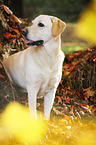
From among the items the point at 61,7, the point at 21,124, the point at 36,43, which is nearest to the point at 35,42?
the point at 36,43

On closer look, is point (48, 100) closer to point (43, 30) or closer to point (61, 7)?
point (43, 30)

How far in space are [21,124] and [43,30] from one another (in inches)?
58.1

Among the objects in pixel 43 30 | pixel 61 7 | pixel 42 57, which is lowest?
pixel 42 57

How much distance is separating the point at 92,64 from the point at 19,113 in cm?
199

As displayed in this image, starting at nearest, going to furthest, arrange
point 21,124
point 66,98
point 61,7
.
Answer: point 21,124 < point 66,98 < point 61,7

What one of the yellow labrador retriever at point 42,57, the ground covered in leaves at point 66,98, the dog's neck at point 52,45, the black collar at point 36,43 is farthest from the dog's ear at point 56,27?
the ground covered in leaves at point 66,98

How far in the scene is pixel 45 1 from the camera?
1581 centimetres

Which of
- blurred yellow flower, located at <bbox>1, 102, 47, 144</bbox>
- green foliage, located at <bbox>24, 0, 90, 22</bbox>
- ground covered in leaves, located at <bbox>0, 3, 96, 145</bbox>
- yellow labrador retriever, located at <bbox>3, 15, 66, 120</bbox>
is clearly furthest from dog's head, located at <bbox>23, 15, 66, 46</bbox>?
green foliage, located at <bbox>24, 0, 90, 22</bbox>

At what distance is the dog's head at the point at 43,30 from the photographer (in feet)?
9.89

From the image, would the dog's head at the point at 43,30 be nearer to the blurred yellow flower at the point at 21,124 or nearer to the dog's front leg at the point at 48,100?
the dog's front leg at the point at 48,100

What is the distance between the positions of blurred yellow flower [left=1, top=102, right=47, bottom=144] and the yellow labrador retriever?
18cm

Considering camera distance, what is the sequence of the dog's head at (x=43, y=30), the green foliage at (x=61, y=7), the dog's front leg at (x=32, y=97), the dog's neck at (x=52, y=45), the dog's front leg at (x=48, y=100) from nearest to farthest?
1. the dog's head at (x=43, y=30)
2. the dog's neck at (x=52, y=45)
3. the dog's front leg at (x=32, y=97)
4. the dog's front leg at (x=48, y=100)
5. the green foliage at (x=61, y=7)

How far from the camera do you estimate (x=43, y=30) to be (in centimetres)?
304

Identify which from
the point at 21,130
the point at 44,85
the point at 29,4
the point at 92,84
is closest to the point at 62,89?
the point at 92,84
